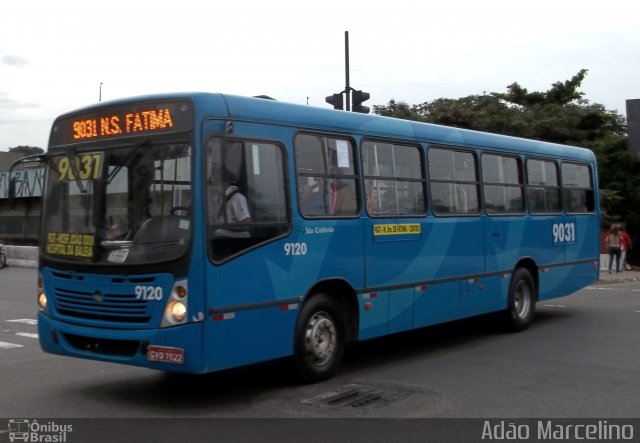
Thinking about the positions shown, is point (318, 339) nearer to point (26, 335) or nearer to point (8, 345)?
point (8, 345)

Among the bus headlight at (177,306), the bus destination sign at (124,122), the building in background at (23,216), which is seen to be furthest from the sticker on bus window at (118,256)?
the building in background at (23,216)

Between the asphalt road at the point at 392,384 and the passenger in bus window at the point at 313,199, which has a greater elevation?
the passenger in bus window at the point at 313,199

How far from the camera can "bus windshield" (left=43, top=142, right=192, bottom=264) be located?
697cm

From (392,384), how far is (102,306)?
3.11m

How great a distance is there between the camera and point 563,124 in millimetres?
30891

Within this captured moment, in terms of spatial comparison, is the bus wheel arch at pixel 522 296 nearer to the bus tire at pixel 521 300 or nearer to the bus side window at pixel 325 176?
the bus tire at pixel 521 300

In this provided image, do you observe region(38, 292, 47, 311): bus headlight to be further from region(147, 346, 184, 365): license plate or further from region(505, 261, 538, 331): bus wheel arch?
region(505, 261, 538, 331): bus wheel arch

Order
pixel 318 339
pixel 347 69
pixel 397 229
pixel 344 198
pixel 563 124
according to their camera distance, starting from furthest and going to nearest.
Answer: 1. pixel 563 124
2. pixel 347 69
3. pixel 397 229
4. pixel 344 198
5. pixel 318 339

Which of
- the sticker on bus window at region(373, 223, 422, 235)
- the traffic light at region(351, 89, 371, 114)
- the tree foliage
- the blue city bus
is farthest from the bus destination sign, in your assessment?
the tree foliage

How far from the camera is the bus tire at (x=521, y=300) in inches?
467

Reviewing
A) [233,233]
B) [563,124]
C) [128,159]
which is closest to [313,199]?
[233,233]

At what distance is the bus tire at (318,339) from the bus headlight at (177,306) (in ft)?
4.71

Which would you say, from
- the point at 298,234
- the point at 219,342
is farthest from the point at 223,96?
the point at 219,342

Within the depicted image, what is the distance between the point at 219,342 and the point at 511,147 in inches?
269
